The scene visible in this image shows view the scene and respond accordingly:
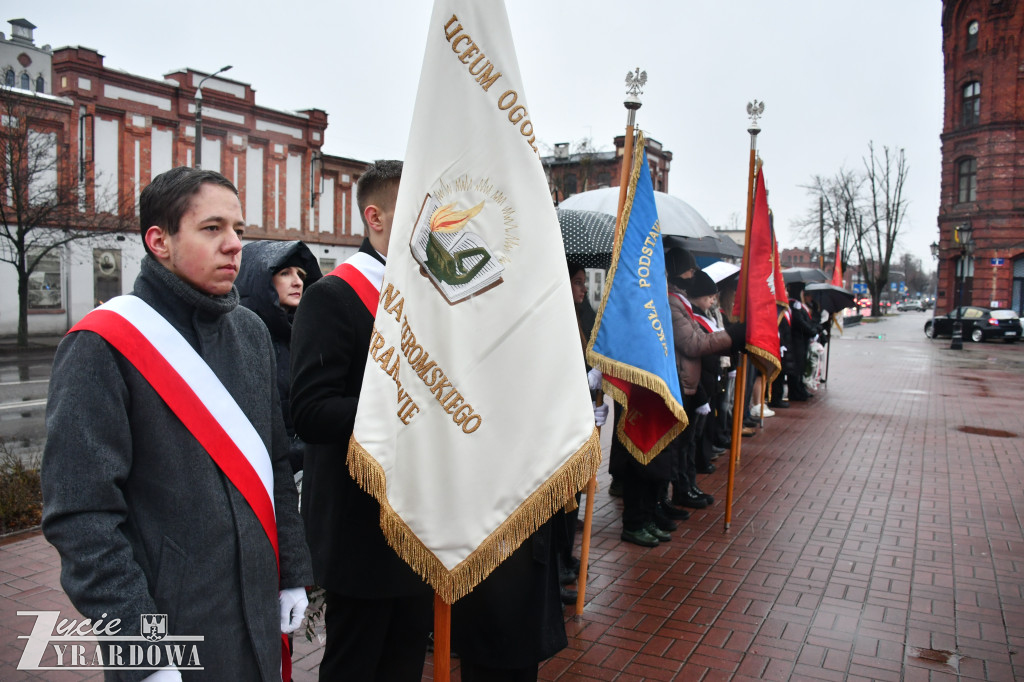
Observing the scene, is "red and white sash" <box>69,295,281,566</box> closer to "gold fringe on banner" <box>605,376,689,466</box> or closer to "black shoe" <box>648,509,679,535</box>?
"gold fringe on banner" <box>605,376,689,466</box>

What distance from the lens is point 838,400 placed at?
46.2ft

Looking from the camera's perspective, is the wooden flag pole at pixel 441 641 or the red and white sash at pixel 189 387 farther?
the wooden flag pole at pixel 441 641

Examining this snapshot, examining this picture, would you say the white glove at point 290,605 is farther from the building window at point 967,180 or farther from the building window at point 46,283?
the building window at point 967,180

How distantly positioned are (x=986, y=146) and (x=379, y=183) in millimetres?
47141

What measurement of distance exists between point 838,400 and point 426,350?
1347cm

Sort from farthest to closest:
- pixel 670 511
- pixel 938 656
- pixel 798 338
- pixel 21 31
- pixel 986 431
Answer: pixel 21 31 → pixel 798 338 → pixel 986 431 → pixel 670 511 → pixel 938 656

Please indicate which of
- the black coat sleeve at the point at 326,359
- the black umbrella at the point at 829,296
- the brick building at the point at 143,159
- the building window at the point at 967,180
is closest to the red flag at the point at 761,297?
the black coat sleeve at the point at 326,359

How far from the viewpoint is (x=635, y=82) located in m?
4.50

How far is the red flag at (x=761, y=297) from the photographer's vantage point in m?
5.85

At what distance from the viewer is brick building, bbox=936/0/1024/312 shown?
129 ft

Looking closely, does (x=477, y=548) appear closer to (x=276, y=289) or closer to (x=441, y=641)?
(x=441, y=641)

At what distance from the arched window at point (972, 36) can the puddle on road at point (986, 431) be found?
1547 inches

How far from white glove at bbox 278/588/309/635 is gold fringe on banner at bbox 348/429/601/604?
304 millimetres

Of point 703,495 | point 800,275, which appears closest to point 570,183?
point 800,275
